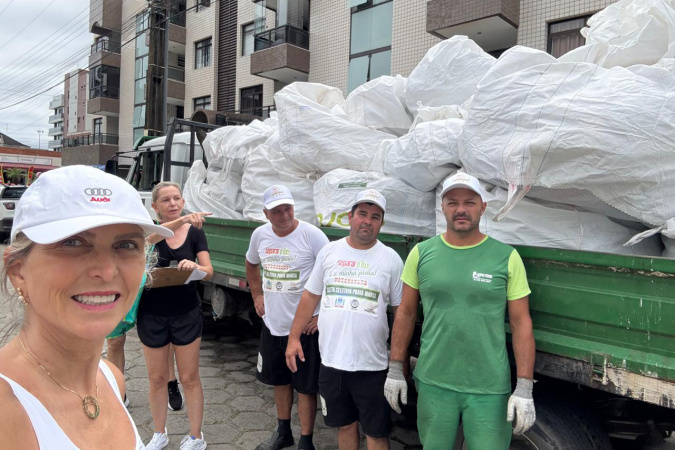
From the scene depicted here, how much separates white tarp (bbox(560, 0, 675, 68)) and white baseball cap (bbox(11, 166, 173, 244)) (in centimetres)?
270

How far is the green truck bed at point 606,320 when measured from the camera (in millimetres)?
1859

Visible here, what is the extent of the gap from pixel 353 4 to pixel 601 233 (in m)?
12.3

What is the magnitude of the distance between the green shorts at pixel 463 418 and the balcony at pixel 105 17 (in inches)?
1216

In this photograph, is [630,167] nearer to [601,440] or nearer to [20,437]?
[601,440]

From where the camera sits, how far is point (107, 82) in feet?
87.4

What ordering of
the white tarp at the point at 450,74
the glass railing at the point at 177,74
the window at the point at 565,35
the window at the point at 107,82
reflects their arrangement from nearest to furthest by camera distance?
the white tarp at the point at 450,74, the window at the point at 565,35, the glass railing at the point at 177,74, the window at the point at 107,82

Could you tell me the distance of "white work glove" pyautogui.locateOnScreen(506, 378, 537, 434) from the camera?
83.1 inches

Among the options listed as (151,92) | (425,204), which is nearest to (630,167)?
(425,204)

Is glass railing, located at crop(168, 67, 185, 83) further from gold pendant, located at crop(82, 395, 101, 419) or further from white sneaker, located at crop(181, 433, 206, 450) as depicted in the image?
gold pendant, located at crop(82, 395, 101, 419)

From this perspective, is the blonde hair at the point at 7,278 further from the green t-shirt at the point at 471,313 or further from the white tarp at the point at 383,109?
the white tarp at the point at 383,109

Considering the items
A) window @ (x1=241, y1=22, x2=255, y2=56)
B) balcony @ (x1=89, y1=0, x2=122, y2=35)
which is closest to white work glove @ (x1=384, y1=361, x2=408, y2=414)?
window @ (x1=241, y1=22, x2=255, y2=56)

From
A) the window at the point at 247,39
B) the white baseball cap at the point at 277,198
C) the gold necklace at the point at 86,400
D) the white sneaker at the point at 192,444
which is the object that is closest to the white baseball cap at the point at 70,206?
the gold necklace at the point at 86,400

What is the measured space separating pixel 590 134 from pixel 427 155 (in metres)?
0.96

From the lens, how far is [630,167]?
221 cm
